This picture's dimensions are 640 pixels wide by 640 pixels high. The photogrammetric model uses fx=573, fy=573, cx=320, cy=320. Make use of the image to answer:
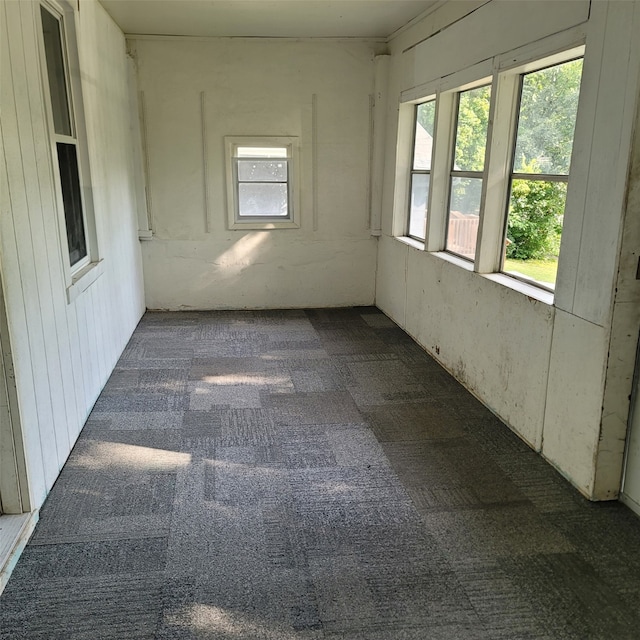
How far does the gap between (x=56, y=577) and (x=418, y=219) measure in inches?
159

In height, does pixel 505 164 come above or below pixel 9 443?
above

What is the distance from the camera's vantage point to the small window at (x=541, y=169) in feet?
9.51

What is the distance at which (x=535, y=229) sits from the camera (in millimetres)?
3217

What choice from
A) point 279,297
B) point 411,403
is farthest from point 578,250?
point 279,297

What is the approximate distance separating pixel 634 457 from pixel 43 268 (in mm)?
2791

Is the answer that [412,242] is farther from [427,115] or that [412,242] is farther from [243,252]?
[243,252]

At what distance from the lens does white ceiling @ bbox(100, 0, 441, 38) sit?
4273mm

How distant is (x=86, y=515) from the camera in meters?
2.48

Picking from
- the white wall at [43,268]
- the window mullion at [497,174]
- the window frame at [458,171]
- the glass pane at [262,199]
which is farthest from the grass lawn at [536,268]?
the glass pane at [262,199]

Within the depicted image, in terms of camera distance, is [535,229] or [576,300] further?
[535,229]

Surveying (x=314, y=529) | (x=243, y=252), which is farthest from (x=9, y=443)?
(x=243, y=252)

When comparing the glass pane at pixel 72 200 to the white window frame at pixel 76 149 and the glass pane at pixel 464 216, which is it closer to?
the white window frame at pixel 76 149

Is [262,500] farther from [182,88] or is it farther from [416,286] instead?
[182,88]

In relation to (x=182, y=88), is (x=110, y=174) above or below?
below
